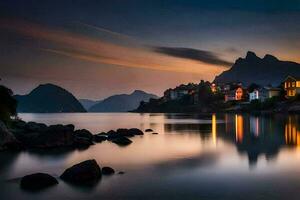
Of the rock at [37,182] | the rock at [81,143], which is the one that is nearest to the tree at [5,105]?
the rock at [81,143]

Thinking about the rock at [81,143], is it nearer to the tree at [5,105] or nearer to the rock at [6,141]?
the rock at [6,141]

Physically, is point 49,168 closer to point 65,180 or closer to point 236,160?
point 65,180

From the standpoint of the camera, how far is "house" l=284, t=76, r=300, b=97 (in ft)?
457

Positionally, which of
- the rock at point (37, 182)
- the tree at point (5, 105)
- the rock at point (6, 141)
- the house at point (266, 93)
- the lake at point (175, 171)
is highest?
the house at point (266, 93)

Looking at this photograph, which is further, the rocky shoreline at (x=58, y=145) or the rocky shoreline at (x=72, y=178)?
the rocky shoreline at (x=58, y=145)

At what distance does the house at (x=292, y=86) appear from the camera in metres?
139

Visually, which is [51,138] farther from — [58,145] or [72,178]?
[72,178]

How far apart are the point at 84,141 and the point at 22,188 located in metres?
25.5

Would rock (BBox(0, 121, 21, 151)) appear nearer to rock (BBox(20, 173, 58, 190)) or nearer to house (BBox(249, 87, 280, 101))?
rock (BBox(20, 173, 58, 190))

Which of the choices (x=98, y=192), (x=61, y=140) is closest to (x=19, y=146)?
(x=61, y=140)

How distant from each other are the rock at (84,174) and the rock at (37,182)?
111 cm

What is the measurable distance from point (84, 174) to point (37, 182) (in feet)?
9.53

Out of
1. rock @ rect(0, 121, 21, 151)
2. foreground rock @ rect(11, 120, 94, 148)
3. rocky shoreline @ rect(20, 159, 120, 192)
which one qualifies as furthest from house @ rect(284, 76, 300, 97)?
rocky shoreline @ rect(20, 159, 120, 192)

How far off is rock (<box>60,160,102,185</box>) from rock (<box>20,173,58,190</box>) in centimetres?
111
